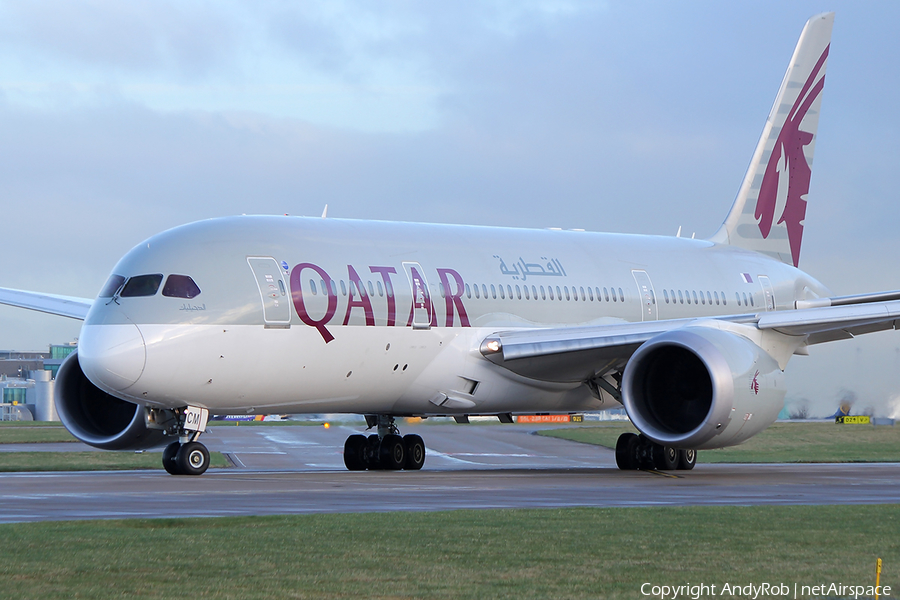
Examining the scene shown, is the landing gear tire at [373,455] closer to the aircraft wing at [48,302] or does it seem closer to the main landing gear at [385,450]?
the main landing gear at [385,450]

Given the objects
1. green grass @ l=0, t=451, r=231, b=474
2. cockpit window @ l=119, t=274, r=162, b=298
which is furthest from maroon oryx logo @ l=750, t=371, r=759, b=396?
green grass @ l=0, t=451, r=231, b=474

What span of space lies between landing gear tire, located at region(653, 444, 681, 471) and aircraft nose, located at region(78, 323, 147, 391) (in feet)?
32.4

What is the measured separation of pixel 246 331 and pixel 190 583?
1090cm

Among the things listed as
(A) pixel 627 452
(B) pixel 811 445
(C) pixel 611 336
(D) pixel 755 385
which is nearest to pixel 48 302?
(C) pixel 611 336

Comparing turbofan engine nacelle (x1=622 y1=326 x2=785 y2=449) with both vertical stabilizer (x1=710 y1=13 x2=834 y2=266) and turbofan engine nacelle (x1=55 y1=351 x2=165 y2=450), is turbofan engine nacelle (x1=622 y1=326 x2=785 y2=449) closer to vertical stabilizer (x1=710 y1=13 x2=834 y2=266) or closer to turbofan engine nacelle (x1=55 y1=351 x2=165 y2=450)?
turbofan engine nacelle (x1=55 y1=351 x2=165 y2=450)

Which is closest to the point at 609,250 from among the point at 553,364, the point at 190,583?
the point at 553,364

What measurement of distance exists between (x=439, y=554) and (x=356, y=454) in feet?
46.8

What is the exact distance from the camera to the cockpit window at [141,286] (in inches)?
717

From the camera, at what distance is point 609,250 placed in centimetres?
2512

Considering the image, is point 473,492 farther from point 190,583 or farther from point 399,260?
point 190,583

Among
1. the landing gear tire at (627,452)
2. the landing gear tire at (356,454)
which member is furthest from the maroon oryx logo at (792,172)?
the landing gear tire at (356,454)

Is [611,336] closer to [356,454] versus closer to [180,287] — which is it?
[356,454]

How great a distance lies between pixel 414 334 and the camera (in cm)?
2073

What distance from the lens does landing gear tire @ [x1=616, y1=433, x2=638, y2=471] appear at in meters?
23.3
